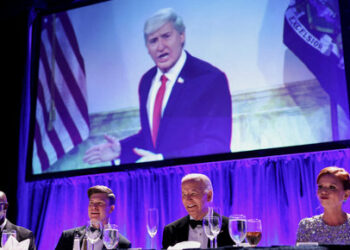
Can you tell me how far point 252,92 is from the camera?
4953 mm

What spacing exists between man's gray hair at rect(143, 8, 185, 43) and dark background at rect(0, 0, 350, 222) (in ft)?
4.16

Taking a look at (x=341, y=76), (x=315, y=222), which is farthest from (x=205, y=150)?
(x=315, y=222)

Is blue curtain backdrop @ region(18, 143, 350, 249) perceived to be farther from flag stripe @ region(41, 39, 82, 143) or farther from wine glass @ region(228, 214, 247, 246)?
wine glass @ region(228, 214, 247, 246)

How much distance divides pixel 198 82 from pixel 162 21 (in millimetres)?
888

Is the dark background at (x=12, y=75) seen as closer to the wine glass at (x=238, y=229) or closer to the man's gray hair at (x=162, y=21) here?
the man's gray hair at (x=162, y=21)

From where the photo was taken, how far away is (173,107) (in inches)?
209

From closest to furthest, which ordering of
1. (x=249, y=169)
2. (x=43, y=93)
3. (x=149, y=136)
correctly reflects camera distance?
(x=249, y=169) → (x=149, y=136) → (x=43, y=93)

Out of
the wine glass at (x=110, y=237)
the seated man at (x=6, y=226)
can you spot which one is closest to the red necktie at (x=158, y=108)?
the seated man at (x=6, y=226)

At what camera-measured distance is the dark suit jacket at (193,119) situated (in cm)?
503

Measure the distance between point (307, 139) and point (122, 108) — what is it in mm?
2099

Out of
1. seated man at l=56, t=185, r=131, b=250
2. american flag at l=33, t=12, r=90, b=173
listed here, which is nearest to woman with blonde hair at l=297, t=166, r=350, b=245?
seated man at l=56, t=185, r=131, b=250

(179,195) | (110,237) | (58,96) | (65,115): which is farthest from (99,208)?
(58,96)

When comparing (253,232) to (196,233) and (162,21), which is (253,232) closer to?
(196,233)

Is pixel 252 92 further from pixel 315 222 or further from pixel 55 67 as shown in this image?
pixel 55 67
